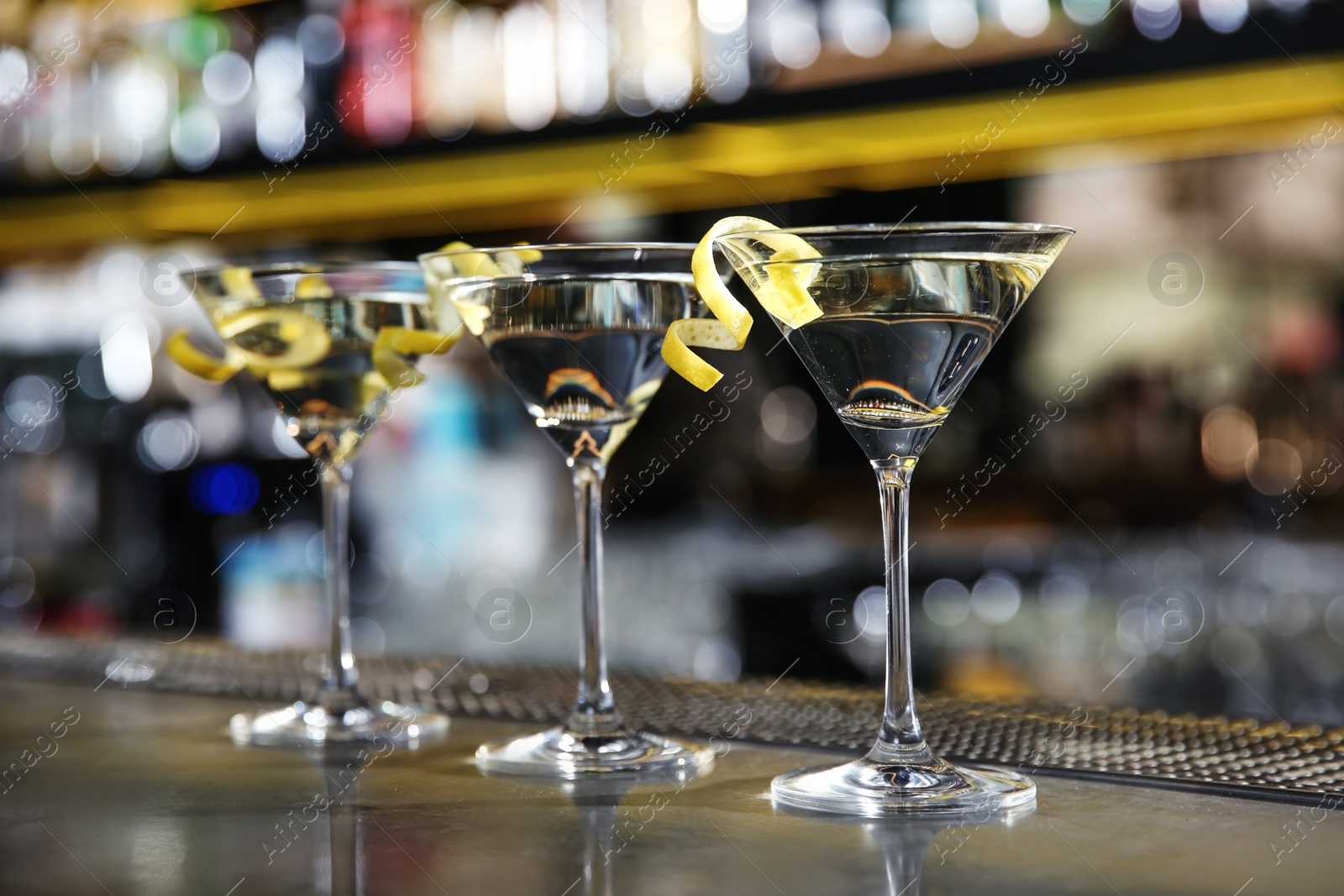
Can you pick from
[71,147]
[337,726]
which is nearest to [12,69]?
[71,147]

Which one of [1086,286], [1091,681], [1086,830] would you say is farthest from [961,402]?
[1086,830]

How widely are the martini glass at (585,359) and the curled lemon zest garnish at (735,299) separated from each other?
30mm

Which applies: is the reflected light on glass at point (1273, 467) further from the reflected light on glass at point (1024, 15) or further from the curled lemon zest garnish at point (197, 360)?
the curled lemon zest garnish at point (197, 360)

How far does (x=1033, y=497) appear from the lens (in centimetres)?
228

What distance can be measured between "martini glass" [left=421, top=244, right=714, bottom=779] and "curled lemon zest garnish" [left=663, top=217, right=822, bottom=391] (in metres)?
0.03

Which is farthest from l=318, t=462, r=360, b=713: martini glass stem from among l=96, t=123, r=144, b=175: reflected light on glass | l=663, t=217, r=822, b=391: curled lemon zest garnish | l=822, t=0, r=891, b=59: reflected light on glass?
l=96, t=123, r=144, b=175: reflected light on glass

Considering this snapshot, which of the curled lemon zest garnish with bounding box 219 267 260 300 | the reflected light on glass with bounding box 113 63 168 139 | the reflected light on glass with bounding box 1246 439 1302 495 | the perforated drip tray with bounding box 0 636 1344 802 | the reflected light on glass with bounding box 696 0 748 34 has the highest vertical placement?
the reflected light on glass with bounding box 113 63 168 139

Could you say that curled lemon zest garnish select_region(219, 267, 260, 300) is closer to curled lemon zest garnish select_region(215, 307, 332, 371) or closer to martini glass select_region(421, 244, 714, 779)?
curled lemon zest garnish select_region(215, 307, 332, 371)

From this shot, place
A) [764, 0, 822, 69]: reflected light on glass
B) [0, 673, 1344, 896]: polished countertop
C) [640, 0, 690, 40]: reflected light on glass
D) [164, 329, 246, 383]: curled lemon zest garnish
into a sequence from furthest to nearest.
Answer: [640, 0, 690, 40]: reflected light on glass < [764, 0, 822, 69]: reflected light on glass < [164, 329, 246, 383]: curled lemon zest garnish < [0, 673, 1344, 896]: polished countertop

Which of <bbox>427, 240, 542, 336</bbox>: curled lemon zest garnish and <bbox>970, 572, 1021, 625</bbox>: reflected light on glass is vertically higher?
<bbox>427, 240, 542, 336</bbox>: curled lemon zest garnish

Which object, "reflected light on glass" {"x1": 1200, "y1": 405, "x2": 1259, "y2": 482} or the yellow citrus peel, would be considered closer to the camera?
the yellow citrus peel

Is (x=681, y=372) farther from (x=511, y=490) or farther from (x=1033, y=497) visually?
(x=511, y=490)

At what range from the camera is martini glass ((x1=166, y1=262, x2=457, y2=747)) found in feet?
3.11

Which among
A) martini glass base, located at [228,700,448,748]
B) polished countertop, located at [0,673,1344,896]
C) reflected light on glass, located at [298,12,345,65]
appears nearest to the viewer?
polished countertop, located at [0,673,1344,896]
